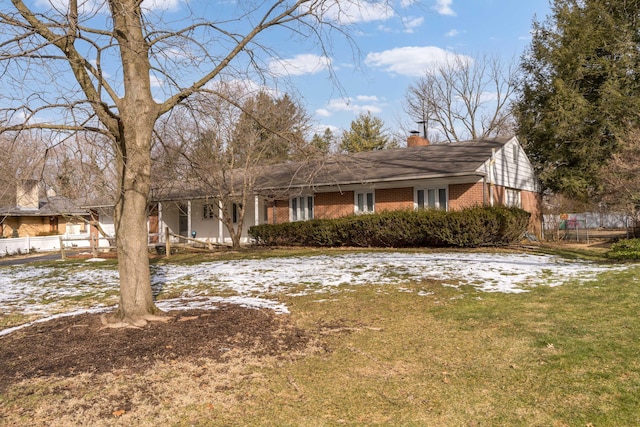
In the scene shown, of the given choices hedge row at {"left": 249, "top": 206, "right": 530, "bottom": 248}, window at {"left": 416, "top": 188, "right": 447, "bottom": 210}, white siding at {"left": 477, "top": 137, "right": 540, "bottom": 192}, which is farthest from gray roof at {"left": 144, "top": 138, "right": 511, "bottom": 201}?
hedge row at {"left": 249, "top": 206, "right": 530, "bottom": 248}

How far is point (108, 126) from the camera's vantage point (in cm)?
629

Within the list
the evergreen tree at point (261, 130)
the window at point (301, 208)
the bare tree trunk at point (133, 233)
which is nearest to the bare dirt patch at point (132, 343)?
the bare tree trunk at point (133, 233)

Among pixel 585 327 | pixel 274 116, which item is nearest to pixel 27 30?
pixel 585 327

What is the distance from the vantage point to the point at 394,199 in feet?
68.1

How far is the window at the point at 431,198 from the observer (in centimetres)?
1977

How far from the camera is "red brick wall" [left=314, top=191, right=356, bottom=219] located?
21969mm

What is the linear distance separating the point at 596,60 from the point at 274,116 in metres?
20.1

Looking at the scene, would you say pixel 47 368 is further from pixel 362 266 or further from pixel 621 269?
pixel 621 269

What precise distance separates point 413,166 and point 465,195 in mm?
2844

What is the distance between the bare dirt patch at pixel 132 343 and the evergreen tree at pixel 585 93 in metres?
23.3

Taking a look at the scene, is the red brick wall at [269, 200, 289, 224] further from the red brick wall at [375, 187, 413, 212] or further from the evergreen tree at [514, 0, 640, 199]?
the evergreen tree at [514, 0, 640, 199]

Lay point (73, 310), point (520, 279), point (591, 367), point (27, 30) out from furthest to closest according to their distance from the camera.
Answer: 1. point (520, 279)
2. point (73, 310)
3. point (27, 30)
4. point (591, 367)

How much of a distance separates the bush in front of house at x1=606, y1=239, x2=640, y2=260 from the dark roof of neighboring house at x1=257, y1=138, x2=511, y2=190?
242 inches

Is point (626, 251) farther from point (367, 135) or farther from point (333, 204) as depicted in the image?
point (367, 135)
